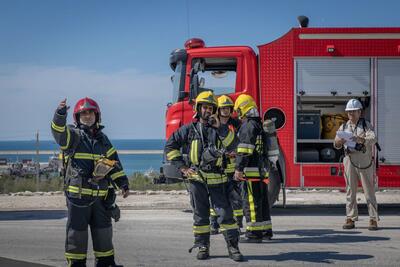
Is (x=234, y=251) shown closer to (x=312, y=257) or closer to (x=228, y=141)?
(x=312, y=257)

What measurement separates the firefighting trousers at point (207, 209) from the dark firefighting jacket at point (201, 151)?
93 millimetres

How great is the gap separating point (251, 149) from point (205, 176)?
2.63 feet

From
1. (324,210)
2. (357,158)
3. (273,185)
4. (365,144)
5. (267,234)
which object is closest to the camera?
(267,234)

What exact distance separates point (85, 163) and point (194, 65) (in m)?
→ 5.37

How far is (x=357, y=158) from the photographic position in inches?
373

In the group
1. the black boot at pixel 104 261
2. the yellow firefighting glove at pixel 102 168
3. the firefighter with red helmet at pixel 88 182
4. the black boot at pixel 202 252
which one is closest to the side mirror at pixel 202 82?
the black boot at pixel 202 252

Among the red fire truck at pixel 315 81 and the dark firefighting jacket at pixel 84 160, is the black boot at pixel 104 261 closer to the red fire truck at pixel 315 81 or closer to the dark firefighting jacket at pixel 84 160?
the dark firefighting jacket at pixel 84 160

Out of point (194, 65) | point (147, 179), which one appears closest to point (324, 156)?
point (194, 65)

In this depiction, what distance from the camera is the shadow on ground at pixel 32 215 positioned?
11.0 m

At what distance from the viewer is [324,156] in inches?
438

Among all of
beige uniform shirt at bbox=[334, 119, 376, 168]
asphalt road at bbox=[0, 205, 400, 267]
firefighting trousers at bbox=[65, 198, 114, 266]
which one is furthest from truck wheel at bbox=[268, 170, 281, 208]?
firefighting trousers at bbox=[65, 198, 114, 266]

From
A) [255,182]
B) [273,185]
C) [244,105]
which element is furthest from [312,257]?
→ [273,185]

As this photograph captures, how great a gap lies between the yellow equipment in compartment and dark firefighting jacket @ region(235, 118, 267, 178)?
10.7ft

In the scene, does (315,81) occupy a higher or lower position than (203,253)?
higher
